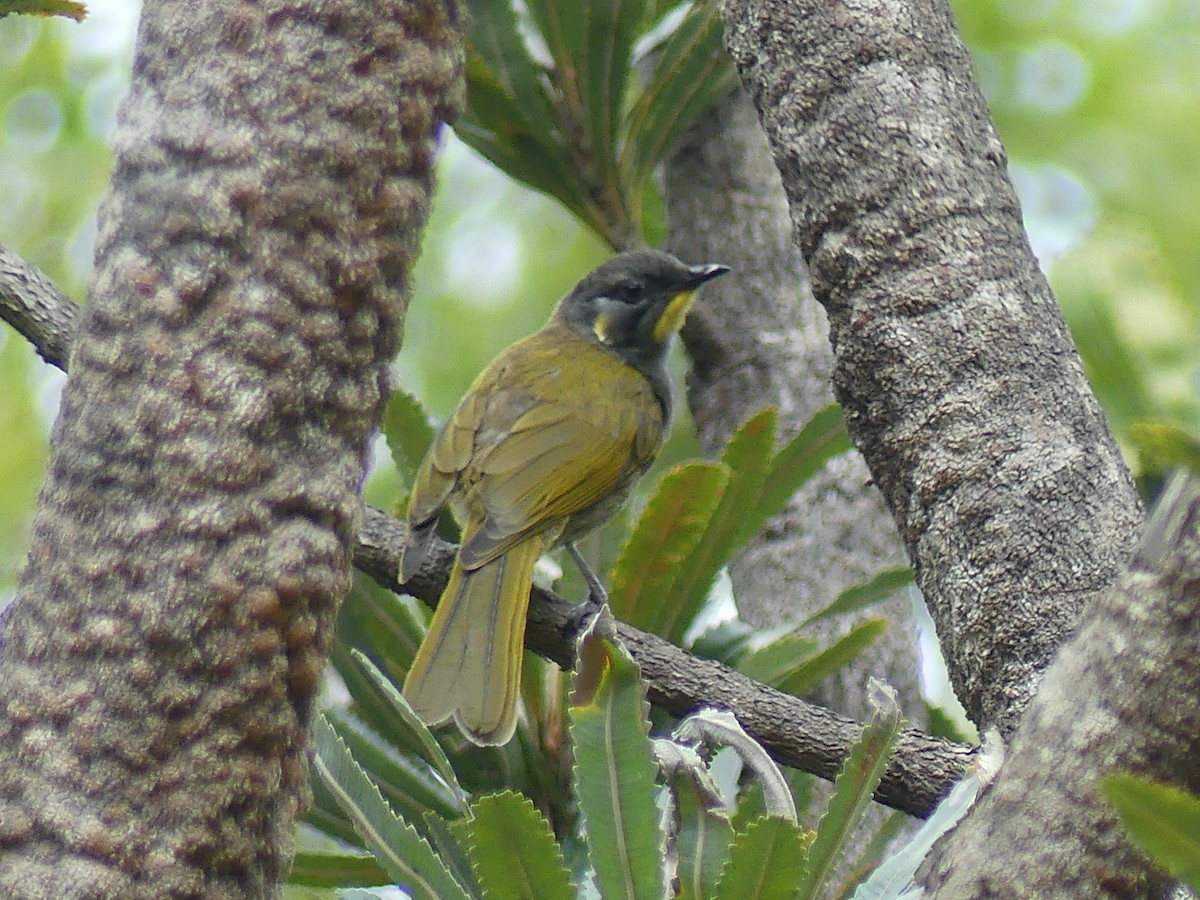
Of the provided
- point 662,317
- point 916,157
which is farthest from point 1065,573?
point 662,317

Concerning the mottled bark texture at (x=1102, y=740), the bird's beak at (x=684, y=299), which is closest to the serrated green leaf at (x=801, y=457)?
the bird's beak at (x=684, y=299)

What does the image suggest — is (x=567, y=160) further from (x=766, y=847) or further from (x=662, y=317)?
(x=766, y=847)

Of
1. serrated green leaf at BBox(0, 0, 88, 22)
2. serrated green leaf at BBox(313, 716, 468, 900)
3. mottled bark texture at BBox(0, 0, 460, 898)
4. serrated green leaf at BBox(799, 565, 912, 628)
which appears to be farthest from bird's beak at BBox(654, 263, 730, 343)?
mottled bark texture at BBox(0, 0, 460, 898)

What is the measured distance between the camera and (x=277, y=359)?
58.6 inches

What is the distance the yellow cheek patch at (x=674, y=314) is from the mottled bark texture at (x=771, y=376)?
65mm

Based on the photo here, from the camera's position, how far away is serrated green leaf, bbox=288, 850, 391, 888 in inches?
112

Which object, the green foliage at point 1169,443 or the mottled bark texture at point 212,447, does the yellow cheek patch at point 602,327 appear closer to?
the mottled bark texture at point 212,447

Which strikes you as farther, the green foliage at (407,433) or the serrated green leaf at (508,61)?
the serrated green leaf at (508,61)

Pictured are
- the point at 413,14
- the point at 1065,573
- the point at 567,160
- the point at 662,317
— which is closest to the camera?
the point at 413,14

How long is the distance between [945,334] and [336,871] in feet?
4.93

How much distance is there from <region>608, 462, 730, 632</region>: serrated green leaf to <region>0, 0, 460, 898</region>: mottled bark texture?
162cm

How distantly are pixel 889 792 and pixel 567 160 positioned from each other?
7.19 ft

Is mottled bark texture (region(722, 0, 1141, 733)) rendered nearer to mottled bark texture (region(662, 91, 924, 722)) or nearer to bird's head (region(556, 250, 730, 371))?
mottled bark texture (region(662, 91, 924, 722))

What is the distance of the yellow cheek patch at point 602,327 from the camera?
16.4 feet
